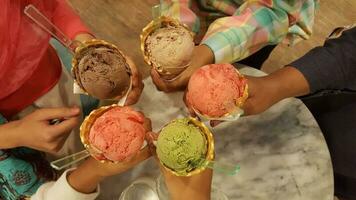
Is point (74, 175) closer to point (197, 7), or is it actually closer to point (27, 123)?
point (27, 123)

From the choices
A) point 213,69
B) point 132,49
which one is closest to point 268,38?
point 213,69

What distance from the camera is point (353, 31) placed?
2.86ft

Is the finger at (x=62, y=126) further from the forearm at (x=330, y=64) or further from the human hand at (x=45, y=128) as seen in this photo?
the forearm at (x=330, y=64)

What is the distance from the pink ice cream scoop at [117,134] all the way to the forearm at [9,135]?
18 cm

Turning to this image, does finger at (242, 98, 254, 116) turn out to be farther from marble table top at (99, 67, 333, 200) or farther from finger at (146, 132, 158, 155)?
finger at (146, 132, 158, 155)

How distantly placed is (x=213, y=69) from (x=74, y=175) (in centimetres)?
27

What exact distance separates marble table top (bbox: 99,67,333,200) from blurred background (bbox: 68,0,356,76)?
0.60 m

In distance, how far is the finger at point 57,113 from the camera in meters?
0.71

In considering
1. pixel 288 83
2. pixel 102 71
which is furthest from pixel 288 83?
pixel 102 71

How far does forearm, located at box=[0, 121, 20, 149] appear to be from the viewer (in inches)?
29.4

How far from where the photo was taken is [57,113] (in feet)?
2.35

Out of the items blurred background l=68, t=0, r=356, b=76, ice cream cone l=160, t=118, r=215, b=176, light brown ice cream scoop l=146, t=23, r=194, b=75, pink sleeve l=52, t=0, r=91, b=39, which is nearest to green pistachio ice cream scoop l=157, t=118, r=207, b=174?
ice cream cone l=160, t=118, r=215, b=176

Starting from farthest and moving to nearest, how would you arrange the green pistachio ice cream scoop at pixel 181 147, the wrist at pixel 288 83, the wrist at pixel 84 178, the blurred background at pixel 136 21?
the blurred background at pixel 136 21, the wrist at pixel 288 83, the wrist at pixel 84 178, the green pistachio ice cream scoop at pixel 181 147

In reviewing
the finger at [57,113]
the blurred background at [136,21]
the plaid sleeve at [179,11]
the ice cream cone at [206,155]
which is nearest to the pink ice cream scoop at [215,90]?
the ice cream cone at [206,155]
